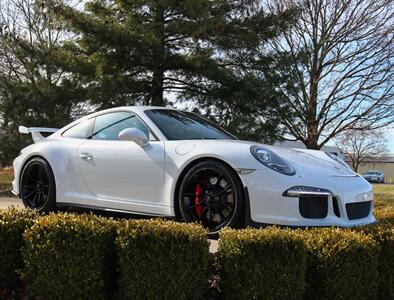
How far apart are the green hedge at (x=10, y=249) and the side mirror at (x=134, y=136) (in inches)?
55.8

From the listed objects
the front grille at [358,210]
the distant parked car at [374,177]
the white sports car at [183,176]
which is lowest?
the distant parked car at [374,177]

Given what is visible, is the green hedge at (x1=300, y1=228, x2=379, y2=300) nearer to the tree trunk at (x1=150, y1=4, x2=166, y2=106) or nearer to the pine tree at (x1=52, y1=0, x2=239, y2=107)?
the pine tree at (x1=52, y1=0, x2=239, y2=107)

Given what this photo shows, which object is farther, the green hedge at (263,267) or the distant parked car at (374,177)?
the distant parked car at (374,177)

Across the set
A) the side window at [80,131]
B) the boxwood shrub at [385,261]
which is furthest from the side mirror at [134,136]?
the boxwood shrub at [385,261]

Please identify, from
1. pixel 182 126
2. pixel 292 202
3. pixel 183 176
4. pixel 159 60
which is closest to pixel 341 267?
pixel 292 202

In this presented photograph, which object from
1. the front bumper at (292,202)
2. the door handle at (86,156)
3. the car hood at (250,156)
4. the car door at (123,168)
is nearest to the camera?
the front bumper at (292,202)

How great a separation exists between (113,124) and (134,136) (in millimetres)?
760

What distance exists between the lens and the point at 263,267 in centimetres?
327

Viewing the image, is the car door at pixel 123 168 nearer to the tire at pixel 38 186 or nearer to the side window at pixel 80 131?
the side window at pixel 80 131

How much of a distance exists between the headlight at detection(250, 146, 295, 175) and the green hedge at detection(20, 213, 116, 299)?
1.56 m

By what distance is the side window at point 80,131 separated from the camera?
559cm

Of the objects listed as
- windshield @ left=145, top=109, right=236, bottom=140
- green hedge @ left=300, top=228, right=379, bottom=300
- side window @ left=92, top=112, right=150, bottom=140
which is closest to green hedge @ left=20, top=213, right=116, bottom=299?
green hedge @ left=300, top=228, right=379, bottom=300

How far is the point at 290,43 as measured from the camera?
20.0 m

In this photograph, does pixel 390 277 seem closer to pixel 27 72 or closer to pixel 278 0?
pixel 27 72
